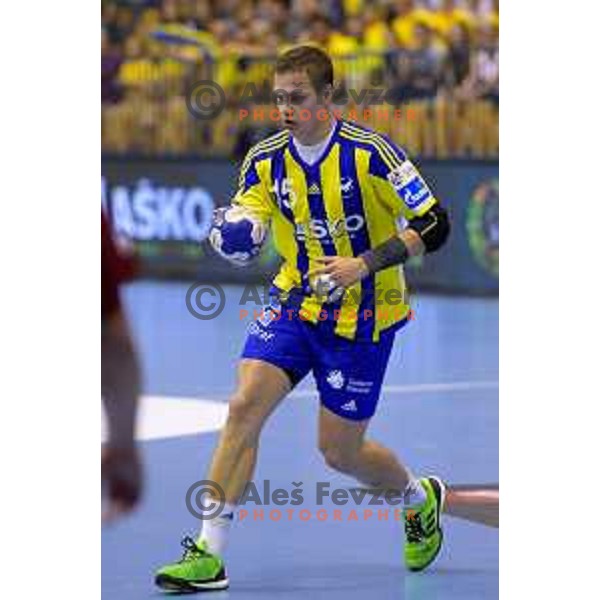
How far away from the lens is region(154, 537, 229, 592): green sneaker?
819 centimetres

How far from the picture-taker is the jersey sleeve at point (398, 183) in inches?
315

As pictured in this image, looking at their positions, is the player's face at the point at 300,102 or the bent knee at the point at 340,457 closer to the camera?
the player's face at the point at 300,102

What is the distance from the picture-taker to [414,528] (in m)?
8.70

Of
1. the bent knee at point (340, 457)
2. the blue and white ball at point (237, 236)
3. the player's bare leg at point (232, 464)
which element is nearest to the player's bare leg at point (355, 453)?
the bent knee at point (340, 457)

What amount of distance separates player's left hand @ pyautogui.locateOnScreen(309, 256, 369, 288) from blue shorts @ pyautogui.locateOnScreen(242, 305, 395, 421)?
0.46 metres

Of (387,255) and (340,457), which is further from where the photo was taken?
(340,457)

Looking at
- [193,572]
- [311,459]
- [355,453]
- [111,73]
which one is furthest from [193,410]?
[111,73]

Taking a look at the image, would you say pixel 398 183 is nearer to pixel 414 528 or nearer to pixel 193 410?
pixel 414 528

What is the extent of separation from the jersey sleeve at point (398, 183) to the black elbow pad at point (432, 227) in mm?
26

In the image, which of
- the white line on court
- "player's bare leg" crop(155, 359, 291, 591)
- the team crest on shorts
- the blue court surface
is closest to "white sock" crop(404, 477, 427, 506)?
the blue court surface

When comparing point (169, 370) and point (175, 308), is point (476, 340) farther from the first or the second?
point (175, 308)

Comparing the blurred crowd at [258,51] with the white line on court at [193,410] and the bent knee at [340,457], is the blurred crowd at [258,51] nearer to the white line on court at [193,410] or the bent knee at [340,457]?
the white line on court at [193,410]

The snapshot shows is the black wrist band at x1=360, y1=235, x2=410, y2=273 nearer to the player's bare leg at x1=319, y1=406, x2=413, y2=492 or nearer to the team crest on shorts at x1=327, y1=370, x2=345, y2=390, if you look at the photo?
the team crest on shorts at x1=327, y1=370, x2=345, y2=390

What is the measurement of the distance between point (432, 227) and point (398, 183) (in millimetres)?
226
